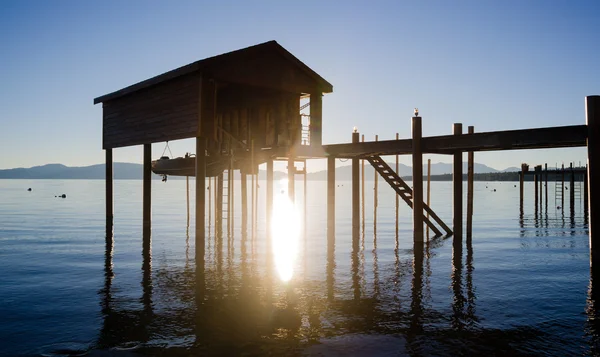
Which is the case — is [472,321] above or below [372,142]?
below

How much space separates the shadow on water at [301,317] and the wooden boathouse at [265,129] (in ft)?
17.2

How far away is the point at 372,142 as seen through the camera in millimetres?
23516

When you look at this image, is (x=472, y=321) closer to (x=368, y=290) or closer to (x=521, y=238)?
(x=368, y=290)

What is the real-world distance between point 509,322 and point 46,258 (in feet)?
63.8

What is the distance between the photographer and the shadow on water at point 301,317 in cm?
970

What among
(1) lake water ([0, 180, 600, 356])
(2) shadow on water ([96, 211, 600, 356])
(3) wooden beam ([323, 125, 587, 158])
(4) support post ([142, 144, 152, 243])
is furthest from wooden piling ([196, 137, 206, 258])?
(4) support post ([142, 144, 152, 243])

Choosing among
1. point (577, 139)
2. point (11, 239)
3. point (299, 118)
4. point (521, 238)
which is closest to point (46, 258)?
point (11, 239)

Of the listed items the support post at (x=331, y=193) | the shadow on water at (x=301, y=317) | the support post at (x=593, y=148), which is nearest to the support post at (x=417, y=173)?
the shadow on water at (x=301, y=317)

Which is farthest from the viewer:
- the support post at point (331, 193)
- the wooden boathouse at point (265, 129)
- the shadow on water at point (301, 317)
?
the support post at point (331, 193)

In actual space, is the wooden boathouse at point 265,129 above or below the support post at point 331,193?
above

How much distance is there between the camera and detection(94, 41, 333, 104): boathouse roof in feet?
70.7

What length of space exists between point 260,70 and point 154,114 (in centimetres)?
632

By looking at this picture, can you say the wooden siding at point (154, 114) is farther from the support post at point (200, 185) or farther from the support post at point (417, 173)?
the support post at point (417, 173)

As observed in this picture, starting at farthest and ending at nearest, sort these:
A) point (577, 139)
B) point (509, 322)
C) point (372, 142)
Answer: point (372, 142), point (577, 139), point (509, 322)
